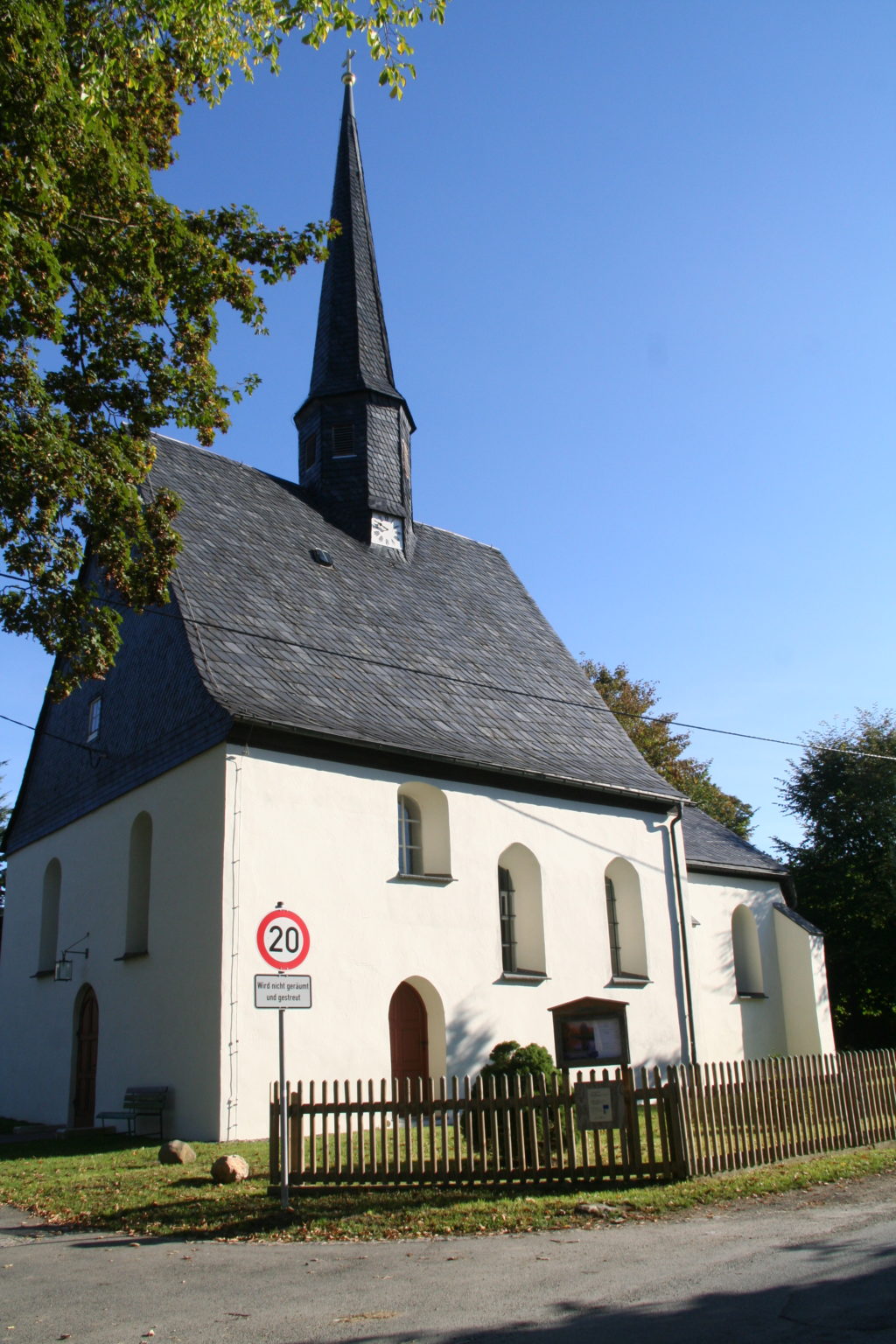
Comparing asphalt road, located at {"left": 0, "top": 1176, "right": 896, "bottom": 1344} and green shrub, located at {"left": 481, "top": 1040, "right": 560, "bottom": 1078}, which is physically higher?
green shrub, located at {"left": 481, "top": 1040, "right": 560, "bottom": 1078}

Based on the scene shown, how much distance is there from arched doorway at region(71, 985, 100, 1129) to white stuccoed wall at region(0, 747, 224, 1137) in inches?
7.1

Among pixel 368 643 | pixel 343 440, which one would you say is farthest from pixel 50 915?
pixel 343 440

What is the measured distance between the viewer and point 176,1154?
1238cm

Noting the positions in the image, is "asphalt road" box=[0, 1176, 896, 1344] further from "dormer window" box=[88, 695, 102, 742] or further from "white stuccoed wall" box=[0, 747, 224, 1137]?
"dormer window" box=[88, 695, 102, 742]

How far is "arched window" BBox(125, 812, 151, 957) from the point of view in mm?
17641

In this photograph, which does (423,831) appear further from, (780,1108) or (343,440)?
(343,440)

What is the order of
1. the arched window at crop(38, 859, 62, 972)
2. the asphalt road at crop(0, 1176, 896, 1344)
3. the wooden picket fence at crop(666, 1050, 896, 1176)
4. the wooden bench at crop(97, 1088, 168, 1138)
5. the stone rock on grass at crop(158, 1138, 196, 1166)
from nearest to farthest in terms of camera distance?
the asphalt road at crop(0, 1176, 896, 1344) → the wooden picket fence at crop(666, 1050, 896, 1176) → the stone rock on grass at crop(158, 1138, 196, 1166) → the wooden bench at crop(97, 1088, 168, 1138) → the arched window at crop(38, 859, 62, 972)

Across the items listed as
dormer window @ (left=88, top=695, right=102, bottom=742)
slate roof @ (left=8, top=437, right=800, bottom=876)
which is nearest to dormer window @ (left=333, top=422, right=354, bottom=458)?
slate roof @ (left=8, top=437, right=800, bottom=876)

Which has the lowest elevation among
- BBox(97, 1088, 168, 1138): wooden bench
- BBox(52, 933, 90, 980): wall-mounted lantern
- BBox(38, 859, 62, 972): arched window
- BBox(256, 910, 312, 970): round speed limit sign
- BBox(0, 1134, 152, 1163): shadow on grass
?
BBox(0, 1134, 152, 1163): shadow on grass

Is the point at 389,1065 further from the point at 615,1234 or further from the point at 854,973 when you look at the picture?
the point at 854,973

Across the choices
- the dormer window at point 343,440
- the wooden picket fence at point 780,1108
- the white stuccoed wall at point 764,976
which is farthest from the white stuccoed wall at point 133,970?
the white stuccoed wall at point 764,976

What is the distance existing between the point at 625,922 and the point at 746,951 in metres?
6.58

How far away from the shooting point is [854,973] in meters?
30.6

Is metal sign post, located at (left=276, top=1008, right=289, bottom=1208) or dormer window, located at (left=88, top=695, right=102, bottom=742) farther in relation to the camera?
dormer window, located at (left=88, top=695, right=102, bottom=742)
